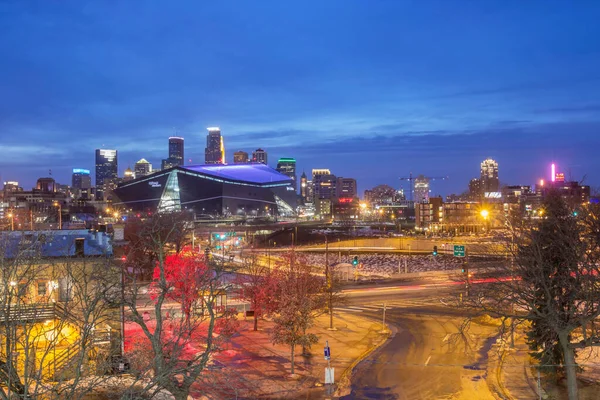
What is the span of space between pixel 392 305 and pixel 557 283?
19938 mm

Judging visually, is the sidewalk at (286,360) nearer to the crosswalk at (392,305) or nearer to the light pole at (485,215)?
the crosswalk at (392,305)

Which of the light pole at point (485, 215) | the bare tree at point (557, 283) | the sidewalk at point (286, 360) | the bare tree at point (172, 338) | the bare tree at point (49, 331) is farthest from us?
the light pole at point (485, 215)

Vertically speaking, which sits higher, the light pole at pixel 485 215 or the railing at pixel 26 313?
the light pole at pixel 485 215

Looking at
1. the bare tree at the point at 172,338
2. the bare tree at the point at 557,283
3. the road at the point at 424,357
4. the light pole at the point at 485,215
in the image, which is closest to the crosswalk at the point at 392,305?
the road at the point at 424,357

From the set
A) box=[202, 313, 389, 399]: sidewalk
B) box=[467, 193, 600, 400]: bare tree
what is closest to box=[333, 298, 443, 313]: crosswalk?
box=[202, 313, 389, 399]: sidewalk

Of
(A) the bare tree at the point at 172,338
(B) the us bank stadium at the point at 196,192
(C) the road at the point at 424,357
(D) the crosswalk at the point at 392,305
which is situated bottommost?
(C) the road at the point at 424,357

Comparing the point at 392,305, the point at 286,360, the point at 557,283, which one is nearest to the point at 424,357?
the point at 286,360

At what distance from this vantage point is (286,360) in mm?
25562

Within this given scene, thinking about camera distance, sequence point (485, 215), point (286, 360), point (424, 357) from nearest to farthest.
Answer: point (286, 360) < point (424, 357) < point (485, 215)

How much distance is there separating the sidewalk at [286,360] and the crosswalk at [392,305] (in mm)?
3381

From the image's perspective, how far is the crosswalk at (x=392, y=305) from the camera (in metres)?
38.1

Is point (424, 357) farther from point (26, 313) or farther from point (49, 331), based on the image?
point (26, 313)

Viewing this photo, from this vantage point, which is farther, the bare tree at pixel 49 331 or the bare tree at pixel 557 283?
the bare tree at pixel 557 283

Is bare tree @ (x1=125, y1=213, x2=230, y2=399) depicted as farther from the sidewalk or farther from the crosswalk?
the crosswalk
